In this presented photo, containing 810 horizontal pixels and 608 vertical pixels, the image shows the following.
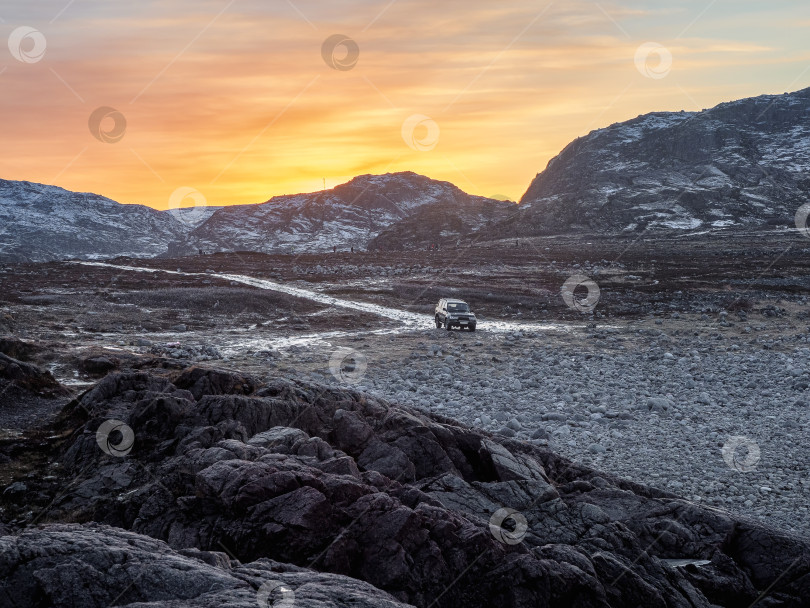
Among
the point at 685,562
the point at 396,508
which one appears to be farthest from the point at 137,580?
the point at 685,562

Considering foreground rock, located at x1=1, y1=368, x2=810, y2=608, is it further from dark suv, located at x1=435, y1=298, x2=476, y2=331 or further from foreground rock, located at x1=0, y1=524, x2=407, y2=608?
dark suv, located at x1=435, y1=298, x2=476, y2=331

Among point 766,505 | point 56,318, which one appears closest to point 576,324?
point 766,505

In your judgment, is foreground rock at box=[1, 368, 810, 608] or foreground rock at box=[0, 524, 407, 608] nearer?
foreground rock at box=[0, 524, 407, 608]

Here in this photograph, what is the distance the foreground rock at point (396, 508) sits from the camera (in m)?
10.1

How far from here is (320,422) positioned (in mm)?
15953

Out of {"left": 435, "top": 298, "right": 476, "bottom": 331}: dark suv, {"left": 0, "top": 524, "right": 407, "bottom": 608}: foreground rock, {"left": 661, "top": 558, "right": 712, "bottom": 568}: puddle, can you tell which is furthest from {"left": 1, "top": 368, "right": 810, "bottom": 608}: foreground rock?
{"left": 435, "top": 298, "right": 476, "bottom": 331}: dark suv

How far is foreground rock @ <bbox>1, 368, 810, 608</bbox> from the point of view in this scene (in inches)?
398

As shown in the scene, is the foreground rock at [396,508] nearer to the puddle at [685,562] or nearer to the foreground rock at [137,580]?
the puddle at [685,562]

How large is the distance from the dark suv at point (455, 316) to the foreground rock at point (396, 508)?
2862cm

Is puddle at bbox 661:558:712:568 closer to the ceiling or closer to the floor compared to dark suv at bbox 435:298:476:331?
closer to the floor

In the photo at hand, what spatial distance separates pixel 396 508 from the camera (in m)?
10.7

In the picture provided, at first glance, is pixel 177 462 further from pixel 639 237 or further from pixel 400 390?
pixel 639 237

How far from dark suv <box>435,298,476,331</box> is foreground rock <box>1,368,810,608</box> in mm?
28617

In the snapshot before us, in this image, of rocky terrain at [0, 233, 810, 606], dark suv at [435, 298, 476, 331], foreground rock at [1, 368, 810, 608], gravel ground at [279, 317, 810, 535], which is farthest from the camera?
dark suv at [435, 298, 476, 331]
